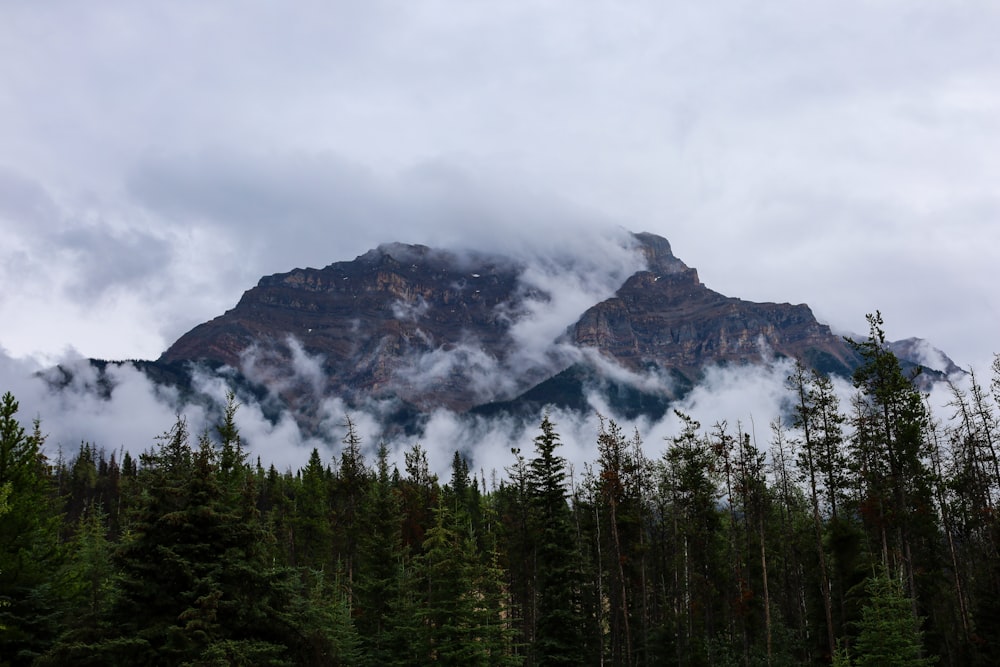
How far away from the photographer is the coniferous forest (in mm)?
20703

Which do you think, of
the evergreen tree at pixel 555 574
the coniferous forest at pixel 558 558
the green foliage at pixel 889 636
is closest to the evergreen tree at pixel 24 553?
the coniferous forest at pixel 558 558

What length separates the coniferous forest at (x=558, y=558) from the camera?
2070cm

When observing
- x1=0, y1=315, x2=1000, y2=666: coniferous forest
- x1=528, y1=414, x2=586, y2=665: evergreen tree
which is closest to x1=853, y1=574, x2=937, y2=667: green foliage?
x1=0, y1=315, x2=1000, y2=666: coniferous forest

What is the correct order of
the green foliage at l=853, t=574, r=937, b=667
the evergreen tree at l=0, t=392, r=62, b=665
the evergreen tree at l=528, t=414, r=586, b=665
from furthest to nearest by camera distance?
the evergreen tree at l=528, t=414, r=586, b=665, the green foliage at l=853, t=574, r=937, b=667, the evergreen tree at l=0, t=392, r=62, b=665

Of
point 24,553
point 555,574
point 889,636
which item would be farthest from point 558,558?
point 24,553

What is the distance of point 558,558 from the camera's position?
125 ft

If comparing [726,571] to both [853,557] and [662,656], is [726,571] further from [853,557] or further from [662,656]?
[853,557]

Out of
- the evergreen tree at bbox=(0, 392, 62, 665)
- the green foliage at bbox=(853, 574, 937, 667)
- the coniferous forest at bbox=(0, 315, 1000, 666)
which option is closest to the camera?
the coniferous forest at bbox=(0, 315, 1000, 666)

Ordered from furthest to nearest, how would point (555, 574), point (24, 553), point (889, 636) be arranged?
1. point (555, 574)
2. point (889, 636)
3. point (24, 553)

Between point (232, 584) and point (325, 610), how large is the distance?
999 centimetres

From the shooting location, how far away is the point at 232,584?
21.0m

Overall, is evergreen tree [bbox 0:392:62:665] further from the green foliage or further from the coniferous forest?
the green foliage

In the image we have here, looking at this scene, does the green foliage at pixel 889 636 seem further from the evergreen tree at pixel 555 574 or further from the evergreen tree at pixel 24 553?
the evergreen tree at pixel 24 553

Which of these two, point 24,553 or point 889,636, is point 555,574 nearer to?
point 889,636
